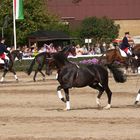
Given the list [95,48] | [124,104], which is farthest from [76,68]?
[95,48]

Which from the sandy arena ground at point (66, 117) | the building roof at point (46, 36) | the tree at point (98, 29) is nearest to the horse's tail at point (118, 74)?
the sandy arena ground at point (66, 117)

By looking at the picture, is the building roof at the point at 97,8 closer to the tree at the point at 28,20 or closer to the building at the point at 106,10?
the building at the point at 106,10

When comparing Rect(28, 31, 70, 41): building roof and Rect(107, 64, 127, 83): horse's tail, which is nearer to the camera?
Rect(107, 64, 127, 83): horse's tail

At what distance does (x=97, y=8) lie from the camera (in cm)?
9250

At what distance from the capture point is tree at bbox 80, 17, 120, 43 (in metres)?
80.1

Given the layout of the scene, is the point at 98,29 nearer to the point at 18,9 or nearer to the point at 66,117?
the point at 18,9

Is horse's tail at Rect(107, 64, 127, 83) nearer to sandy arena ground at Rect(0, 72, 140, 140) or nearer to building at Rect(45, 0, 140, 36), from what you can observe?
sandy arena ground at Rect(0, 72, 140, 140)

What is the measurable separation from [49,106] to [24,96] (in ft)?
12.8

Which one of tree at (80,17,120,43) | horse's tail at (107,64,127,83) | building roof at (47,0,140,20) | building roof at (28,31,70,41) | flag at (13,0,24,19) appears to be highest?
flag at (13,0,24,19)

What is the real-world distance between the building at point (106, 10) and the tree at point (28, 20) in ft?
67.4

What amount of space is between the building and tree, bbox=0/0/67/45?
67.4ft

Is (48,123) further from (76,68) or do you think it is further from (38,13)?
(38,13)

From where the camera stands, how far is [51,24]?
71.2m

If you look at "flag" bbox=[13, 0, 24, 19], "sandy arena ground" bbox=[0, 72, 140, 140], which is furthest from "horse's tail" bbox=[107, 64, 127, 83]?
"flag" bbox=[13, 0, 24, 19]
